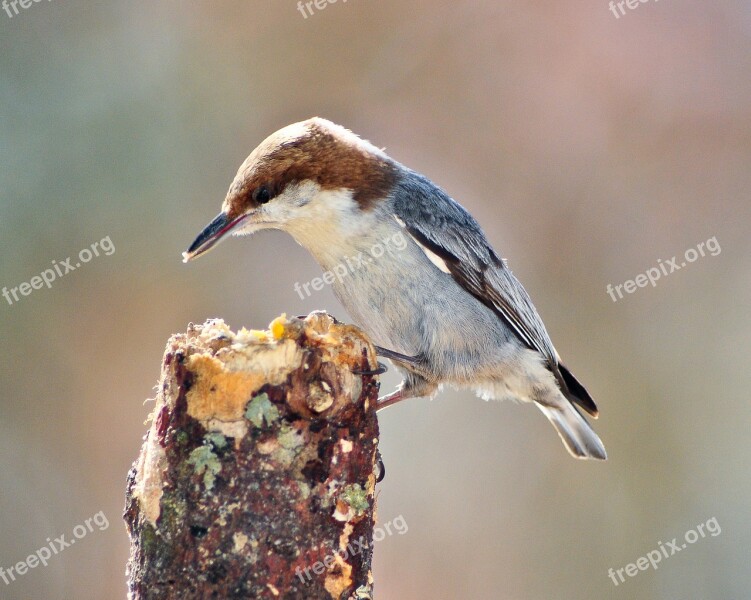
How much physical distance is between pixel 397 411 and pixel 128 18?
Answer: 4100 mm

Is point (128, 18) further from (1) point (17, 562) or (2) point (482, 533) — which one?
(2) point (482, 533)

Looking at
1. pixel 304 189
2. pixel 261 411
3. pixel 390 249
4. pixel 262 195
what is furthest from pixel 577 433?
pixel 261 411

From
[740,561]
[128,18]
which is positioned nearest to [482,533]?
[740,561]

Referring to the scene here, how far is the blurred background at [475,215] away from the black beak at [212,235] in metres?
3.09

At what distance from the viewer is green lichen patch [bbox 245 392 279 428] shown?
2246mm

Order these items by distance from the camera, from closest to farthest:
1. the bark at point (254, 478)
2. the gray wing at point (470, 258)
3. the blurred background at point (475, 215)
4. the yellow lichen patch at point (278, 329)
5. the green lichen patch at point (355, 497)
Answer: the bark at point (254, 478) < the green lichen patch at point (355, 497) < the yellow lichen patch at point (278, 329) < the gray wing at point (470, 258) < the blurred background at point (475, 215)

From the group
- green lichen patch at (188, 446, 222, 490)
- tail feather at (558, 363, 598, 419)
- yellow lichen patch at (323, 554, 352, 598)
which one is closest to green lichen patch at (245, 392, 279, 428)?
green lichen patch at (188, 446, 222, 490)

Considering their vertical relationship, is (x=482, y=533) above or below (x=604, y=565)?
above

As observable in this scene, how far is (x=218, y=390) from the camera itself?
2.26m

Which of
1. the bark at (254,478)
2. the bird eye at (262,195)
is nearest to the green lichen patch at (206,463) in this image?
the bark at (254,478)

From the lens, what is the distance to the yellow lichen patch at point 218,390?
224 cm

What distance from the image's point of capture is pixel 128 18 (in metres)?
7.09

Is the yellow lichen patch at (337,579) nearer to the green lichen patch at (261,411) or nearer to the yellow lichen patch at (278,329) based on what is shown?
the green lichen patch at (261,411)

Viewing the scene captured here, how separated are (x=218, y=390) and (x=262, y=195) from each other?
4.00ft
